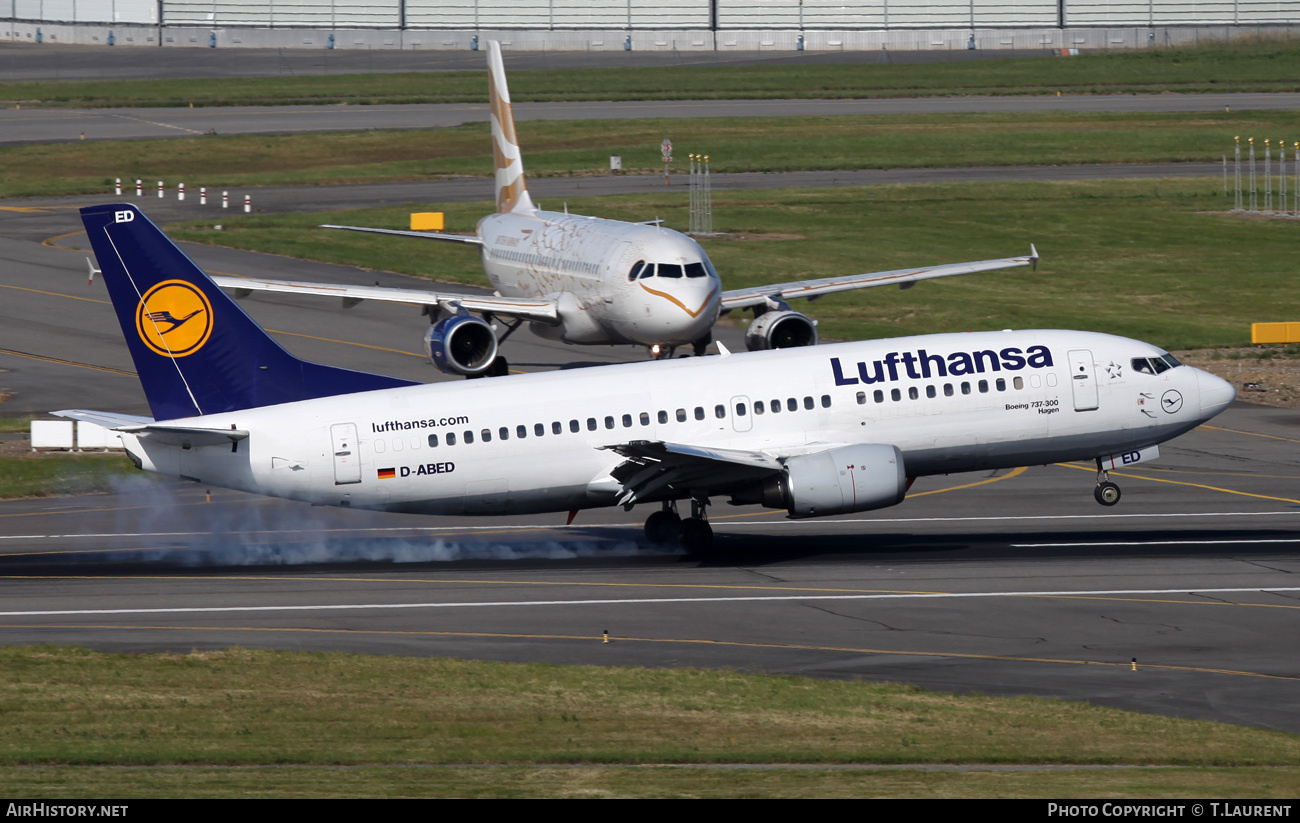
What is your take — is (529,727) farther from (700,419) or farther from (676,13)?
(676,13)

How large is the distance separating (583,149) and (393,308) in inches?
1792

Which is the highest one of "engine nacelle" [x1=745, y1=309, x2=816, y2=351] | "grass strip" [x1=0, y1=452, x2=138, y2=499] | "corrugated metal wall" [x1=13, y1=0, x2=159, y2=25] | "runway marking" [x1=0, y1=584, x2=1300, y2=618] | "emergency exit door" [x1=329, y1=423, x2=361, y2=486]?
"corrugated metal wall" [x1=13, y1=0, x2=159, y2=25]

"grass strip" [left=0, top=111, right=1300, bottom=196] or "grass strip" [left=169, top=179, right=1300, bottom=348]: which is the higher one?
"grass strip" [left=0, top=111, right=1300, bottom=196]

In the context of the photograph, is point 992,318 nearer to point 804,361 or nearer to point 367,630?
point 804,361

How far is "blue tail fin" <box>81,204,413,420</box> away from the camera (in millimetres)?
38062

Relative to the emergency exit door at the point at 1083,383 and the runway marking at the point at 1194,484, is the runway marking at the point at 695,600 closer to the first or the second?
the emergency exit door at the point at 1083,383

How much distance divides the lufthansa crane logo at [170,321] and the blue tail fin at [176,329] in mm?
23

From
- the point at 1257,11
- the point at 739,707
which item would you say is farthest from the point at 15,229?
the point at 1257,11

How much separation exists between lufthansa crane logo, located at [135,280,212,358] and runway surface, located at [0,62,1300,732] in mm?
5574

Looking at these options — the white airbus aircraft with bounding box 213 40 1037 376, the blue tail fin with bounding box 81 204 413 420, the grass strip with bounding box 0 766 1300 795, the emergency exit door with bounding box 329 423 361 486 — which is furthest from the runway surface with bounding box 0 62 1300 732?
the white airbus aircraft with bounding box 213 40 1037 376

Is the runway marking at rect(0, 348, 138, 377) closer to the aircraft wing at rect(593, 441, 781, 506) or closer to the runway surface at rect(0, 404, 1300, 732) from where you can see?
the runway surface at rect(0, 404, 1300, 732)

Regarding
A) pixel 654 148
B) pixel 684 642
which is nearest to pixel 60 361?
pixel 684 642

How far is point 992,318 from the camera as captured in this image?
75.4 meters

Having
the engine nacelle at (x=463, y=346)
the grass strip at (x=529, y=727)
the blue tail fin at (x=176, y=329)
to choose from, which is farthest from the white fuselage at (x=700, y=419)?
the engine nacelle at (x=463, y=346)
